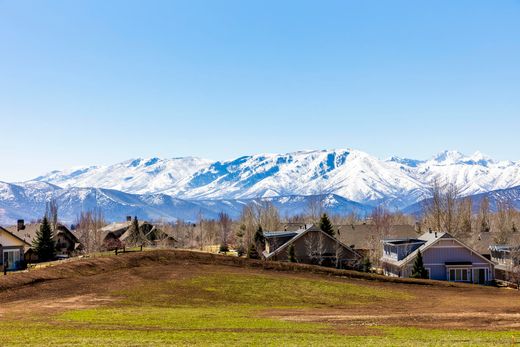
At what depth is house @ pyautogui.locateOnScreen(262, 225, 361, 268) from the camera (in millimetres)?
81062

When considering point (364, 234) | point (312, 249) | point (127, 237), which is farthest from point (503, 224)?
point (127, 237)

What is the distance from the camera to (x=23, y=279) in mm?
50312

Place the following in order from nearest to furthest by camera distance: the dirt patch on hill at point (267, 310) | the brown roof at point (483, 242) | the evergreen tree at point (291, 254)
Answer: the dirt patch on hill at point (267, 310), the evergreen tree at point (291, 254), the brown roof at point (483, 242)

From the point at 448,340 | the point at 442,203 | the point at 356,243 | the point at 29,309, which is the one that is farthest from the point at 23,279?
the point at 442,203

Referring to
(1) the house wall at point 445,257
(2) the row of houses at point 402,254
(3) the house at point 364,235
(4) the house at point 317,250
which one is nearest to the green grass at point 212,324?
(1) the house wall at point 445,257

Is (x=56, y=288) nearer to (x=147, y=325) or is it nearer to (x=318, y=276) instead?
(x=147, y=325)

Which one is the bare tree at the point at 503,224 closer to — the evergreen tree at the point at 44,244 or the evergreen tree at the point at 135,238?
the evergreen tree at the point at 135,238

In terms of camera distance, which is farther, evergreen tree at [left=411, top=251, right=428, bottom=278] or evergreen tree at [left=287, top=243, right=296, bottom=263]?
evergreen tree at [left=287, top=243, right=296, bottom=263]

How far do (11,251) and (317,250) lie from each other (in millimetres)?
46158

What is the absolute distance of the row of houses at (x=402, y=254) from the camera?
77.3m

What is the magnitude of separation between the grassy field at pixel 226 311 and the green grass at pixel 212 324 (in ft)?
0.19

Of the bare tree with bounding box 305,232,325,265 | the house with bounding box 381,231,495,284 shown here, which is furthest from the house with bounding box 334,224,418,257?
the house with bounding box 381,231,495,284

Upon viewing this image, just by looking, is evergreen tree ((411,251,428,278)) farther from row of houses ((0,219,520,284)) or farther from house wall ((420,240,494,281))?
house wall ((420,240,494,281))

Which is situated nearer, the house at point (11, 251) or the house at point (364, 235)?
the house at point (11, 251)
